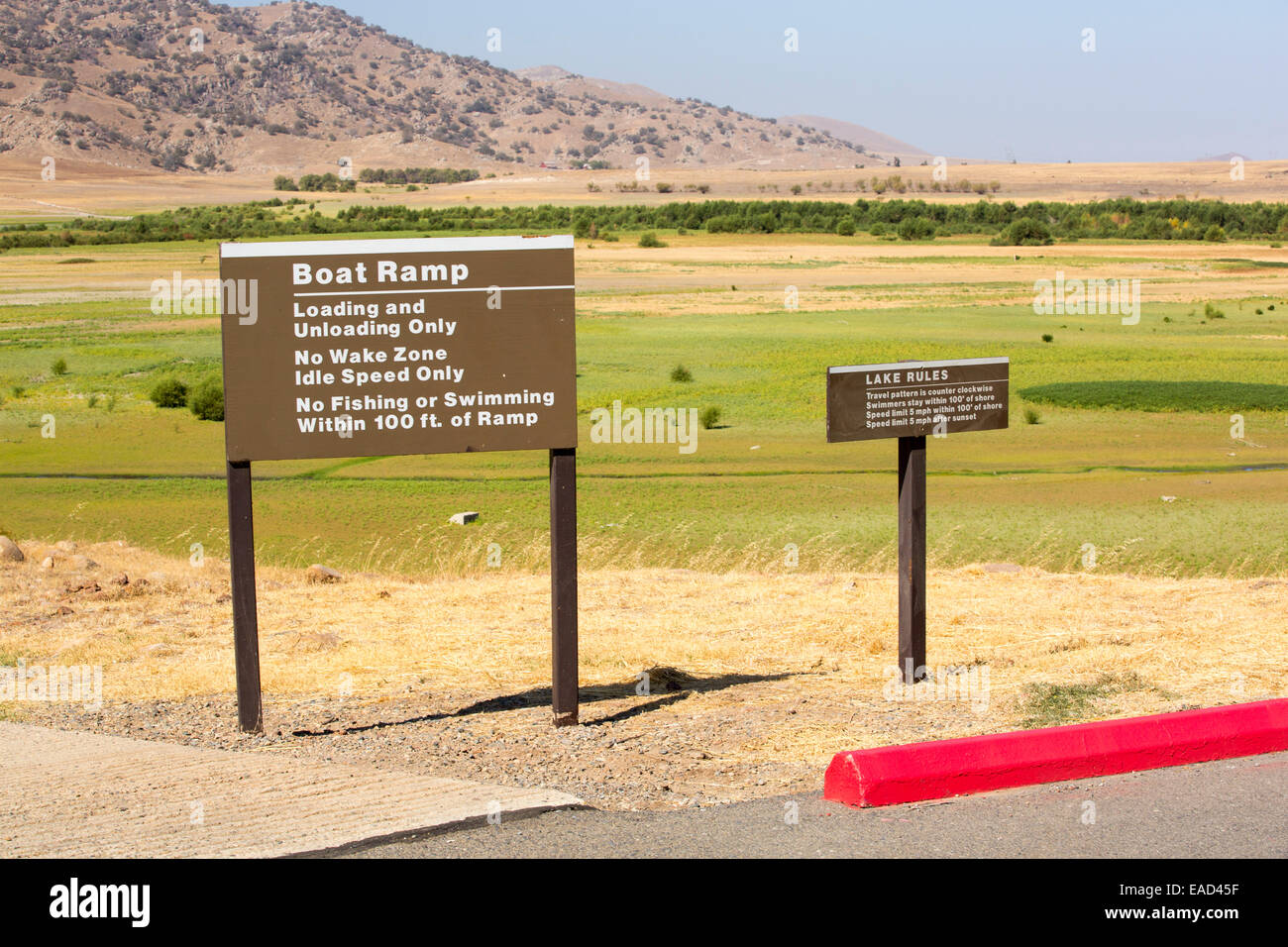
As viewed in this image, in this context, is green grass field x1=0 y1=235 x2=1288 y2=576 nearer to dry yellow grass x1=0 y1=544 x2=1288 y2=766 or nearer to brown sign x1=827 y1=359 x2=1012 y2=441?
dry yellow grass x1=0 y1=544 x2=1288 y2=766

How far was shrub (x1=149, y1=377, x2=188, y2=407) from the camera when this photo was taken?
965 inches

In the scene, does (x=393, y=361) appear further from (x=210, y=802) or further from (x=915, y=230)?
(x=915, y=230)

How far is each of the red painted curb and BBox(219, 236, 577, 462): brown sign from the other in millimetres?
2430

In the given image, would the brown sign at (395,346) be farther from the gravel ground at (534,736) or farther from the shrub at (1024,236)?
the shrub at (1024,236)

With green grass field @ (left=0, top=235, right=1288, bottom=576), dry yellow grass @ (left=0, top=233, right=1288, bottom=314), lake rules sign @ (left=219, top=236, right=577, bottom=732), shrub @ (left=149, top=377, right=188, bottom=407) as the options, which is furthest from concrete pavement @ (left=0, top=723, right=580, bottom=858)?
dry yellow grass @ (left=0, top=233, right=1288, bottom=314)

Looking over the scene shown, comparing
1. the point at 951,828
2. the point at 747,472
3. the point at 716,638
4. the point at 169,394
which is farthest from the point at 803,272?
the point at 951,828

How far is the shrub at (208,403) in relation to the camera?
2347cm

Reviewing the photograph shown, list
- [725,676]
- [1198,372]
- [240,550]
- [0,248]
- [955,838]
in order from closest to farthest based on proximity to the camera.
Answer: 1. [955,838]
2. [240,550]
3. [725,676]
4. [1198,372]
5. [0,248]

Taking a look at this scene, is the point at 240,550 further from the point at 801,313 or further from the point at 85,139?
the point at 85,139

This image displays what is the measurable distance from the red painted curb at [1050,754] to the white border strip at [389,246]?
2987mm

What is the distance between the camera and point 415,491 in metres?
17.4

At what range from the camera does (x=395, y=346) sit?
6906 millimetres

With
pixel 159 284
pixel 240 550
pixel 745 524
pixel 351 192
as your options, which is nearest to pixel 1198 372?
pixel 745 524

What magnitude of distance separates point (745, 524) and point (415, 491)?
458 centimetres
